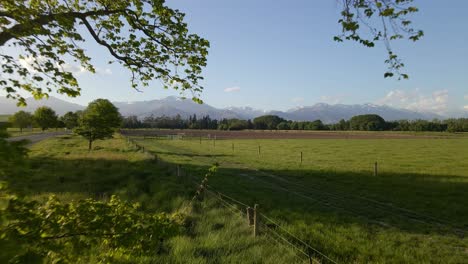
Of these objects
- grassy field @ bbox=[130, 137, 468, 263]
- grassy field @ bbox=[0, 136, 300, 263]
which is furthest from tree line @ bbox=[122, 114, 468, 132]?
grassy field @ bbox=[130, 137, 468, 263]

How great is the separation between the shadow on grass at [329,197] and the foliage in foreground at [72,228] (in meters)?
0.31

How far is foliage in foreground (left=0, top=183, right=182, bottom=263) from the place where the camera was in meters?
2.47

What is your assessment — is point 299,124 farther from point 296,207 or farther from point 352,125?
point 296,207

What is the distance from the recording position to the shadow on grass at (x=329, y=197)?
909cm

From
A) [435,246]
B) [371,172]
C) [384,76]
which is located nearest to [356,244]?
[435,246]

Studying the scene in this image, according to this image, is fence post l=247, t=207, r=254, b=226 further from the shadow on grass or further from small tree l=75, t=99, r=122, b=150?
small tree l=75, t=99, r=122, b=150

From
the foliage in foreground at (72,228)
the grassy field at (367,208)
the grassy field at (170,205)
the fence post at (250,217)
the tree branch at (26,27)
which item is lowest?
the grassy field at (367,208)

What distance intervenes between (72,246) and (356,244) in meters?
8.00

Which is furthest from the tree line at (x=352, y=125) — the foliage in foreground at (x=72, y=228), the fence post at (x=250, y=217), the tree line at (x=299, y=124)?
the foliage in foreground at (x=72, y=228)

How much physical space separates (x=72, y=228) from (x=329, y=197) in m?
13.7

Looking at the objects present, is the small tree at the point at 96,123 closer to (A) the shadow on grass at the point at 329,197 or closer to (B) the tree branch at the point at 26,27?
(A) the shadow on grass at the point at 329,197

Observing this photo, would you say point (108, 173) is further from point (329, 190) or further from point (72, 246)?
point (72, 246)

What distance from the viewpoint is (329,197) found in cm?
1491

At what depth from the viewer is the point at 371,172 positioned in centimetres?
2248
